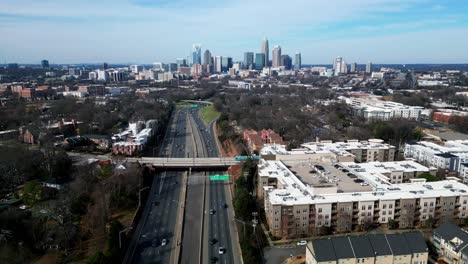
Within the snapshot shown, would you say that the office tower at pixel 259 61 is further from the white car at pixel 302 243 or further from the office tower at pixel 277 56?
the white car at pixel 302 243

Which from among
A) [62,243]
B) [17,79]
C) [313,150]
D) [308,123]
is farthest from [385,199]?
[17,79]

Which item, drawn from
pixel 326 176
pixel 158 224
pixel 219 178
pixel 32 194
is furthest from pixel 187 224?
pixel 32 194

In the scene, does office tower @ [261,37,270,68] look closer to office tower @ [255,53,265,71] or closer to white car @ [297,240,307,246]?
office tower @ [255,53,265,71]

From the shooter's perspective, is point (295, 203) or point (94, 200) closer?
point (295, 203)

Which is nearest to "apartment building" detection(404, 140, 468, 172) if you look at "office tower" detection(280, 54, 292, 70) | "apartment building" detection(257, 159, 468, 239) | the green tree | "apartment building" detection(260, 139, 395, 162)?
"apartment building" detection(260, 139, 395, 162)

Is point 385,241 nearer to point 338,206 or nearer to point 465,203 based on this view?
point 338,206
